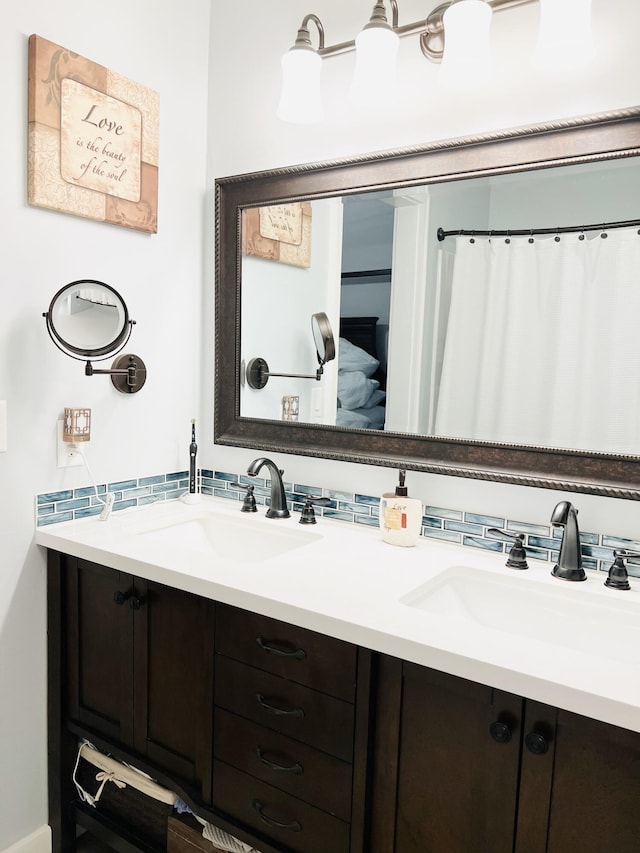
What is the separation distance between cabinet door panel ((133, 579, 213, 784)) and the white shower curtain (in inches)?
30.8

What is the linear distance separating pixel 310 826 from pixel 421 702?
394 millimetres

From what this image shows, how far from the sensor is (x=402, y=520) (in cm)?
163

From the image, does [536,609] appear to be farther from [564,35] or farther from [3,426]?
[3,426]

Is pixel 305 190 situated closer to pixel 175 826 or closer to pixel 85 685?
pixel 85 685

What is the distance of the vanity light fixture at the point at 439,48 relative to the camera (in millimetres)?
1355

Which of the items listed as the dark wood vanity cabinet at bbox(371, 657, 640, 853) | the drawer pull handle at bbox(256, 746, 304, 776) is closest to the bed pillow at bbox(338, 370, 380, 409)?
the dark wood vanity cabinet at bbox(371, 657, 640, 853)

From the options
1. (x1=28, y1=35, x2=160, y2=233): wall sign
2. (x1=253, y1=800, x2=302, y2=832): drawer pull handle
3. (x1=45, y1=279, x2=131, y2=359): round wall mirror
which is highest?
(x1=28, y1=35, x2=160, y2=233): wall sign

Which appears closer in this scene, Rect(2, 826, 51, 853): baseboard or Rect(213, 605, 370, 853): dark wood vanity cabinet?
Rect(213, 605, 370, 853): dark wood vanity cabinet

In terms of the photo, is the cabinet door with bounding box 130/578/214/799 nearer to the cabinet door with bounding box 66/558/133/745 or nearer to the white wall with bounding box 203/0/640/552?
the cabinet door with bounding box 66/558/133/745

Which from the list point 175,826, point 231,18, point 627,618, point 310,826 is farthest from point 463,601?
point 231,18

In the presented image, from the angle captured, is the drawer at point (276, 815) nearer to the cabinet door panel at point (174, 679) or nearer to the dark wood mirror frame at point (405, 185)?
the cabinet door panel at point (174, 679)

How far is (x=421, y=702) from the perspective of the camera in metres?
1.16

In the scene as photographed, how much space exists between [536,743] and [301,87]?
5.24 ft

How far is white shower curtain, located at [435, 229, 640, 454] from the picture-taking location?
4.66 feet
